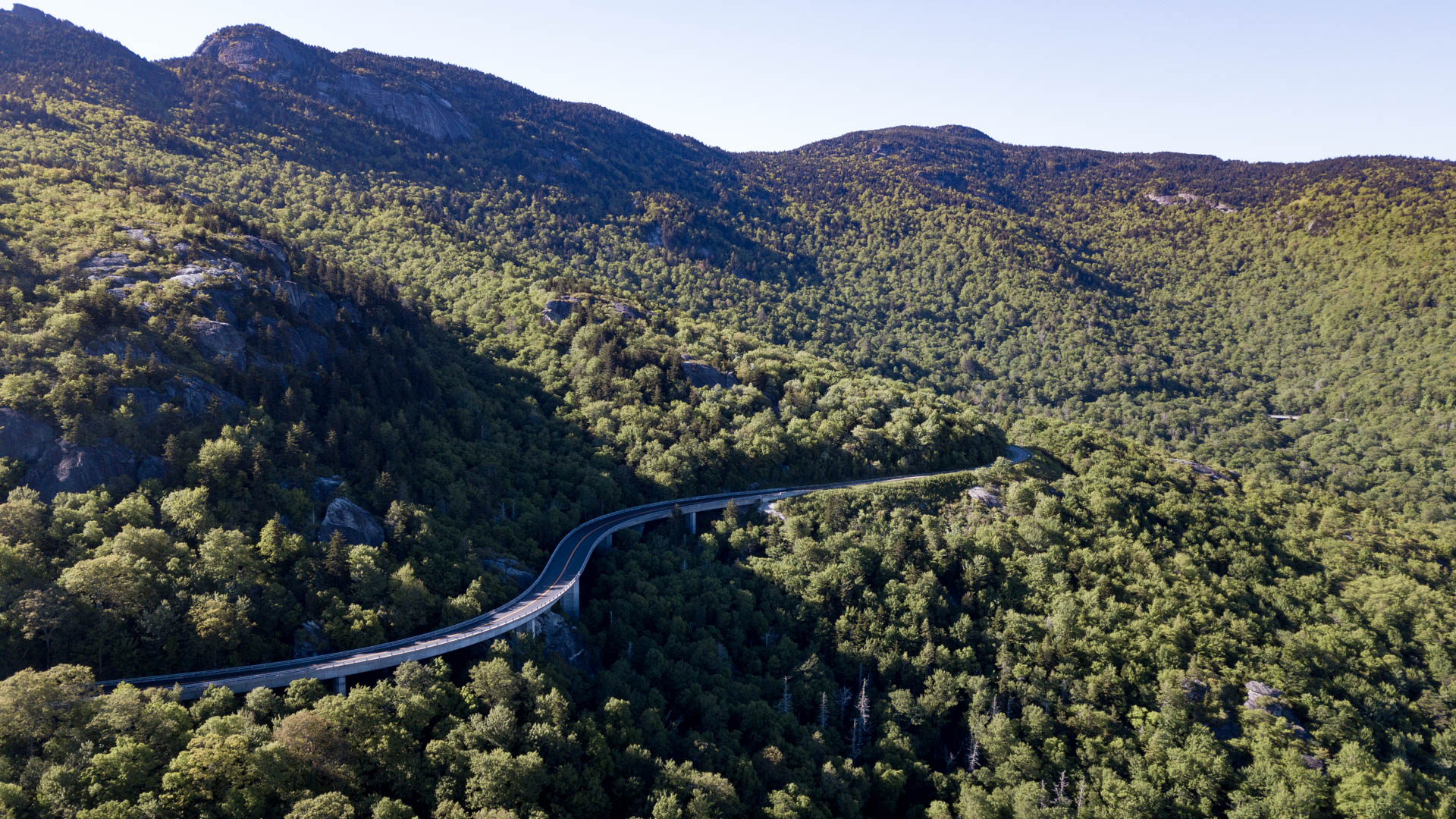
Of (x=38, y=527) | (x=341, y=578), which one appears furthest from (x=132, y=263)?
(x=341, y=578)

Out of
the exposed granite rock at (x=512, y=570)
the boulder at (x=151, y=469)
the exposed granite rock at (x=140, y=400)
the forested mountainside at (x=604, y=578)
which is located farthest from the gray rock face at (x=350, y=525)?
the exposed granite rock at (x=140, y=400)

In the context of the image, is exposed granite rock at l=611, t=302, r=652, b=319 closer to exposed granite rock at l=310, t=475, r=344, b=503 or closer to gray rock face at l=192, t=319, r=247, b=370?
gray rock face at l=192, t=319, r=247, b=370

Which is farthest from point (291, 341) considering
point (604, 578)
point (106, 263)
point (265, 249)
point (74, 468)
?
point (604, 578)

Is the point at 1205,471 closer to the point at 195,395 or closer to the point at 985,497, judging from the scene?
the point at 985,497

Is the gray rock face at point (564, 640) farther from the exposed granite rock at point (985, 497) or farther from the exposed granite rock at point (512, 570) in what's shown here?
the exposed granite rock at point (985, 497)

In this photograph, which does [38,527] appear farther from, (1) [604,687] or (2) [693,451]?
(2) [693,451]

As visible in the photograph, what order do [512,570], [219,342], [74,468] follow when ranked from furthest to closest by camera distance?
[512,570], [219,342], [74,468]

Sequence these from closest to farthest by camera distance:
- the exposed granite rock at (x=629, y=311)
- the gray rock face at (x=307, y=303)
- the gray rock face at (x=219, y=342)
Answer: the gray rock face at (x=219, y=342), the gray rock face at (x=307, y=303), the exposed granite rock at (x=629, y=311)
